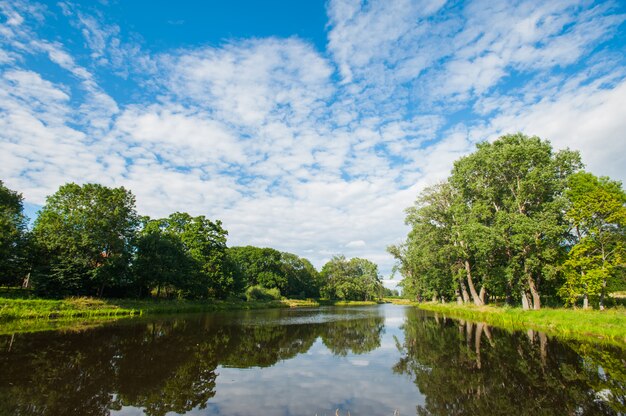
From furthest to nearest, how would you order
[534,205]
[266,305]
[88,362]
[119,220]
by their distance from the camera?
[266,305] < [119,220] < [534,205] < [88,362]

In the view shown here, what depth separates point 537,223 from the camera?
96.6 feet

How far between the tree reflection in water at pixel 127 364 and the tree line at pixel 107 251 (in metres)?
20.6

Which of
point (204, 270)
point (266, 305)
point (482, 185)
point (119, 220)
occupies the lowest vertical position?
point (266, 305)

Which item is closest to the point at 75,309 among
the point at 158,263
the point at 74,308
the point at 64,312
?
the point at 74,308

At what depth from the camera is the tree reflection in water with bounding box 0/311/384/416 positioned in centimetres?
916

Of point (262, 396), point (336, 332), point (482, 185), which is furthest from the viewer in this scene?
point (482, 185)

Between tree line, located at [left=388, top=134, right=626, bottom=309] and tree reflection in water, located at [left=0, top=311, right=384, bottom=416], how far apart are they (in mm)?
18700

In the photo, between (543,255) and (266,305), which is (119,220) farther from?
(543,255)

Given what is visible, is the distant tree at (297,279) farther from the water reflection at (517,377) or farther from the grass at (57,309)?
the water reflection at (517,377)

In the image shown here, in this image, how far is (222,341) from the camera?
20.6 metres

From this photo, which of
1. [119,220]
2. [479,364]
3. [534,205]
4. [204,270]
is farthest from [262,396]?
[204,270]

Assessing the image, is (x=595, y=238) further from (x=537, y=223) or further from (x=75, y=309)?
(x=75, y=309)

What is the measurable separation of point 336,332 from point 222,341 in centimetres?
970

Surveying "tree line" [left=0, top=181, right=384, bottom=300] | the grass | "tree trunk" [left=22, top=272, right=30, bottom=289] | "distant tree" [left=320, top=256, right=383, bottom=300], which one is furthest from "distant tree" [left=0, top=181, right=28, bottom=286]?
"distant tree" [left=320, top=256, right=383, bottom=300]
